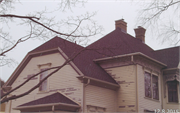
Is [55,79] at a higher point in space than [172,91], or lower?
higher

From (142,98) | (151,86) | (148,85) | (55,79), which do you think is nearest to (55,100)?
(55,79)

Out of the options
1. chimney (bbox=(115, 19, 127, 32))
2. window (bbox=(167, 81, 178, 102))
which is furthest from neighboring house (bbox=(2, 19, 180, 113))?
chimney (bbox=(115, 19, 127, 32))

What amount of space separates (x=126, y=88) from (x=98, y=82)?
225 cm

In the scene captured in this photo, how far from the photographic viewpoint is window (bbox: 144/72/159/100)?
17.3m

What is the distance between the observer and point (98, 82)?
15406 mm

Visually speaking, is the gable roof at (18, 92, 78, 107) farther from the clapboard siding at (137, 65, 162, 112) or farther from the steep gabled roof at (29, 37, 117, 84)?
the clapboard siding at (137, 65, 162, 112)

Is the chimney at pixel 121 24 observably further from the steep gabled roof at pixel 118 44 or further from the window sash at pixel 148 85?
the window sash at pixel 148 85

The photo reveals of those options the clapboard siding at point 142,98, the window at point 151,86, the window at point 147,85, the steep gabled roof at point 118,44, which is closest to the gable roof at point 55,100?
the clapboard siding at point 142,98

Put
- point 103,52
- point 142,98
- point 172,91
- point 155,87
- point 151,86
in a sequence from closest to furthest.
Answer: point 142,98 < point 151,86 < point 155,87 < point 103,52 < point 172,91

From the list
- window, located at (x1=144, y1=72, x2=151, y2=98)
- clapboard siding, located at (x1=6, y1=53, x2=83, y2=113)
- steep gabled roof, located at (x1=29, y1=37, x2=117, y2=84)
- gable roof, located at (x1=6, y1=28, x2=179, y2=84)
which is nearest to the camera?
clapboard siding, located at (x1=6, y1=53, x2=83, y2=113)

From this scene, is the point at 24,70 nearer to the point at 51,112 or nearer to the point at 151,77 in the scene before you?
the point at 51,112

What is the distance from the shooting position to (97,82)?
15.4 meters

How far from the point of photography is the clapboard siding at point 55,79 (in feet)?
49.0

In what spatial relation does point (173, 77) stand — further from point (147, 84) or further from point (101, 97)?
point (101, 97)
